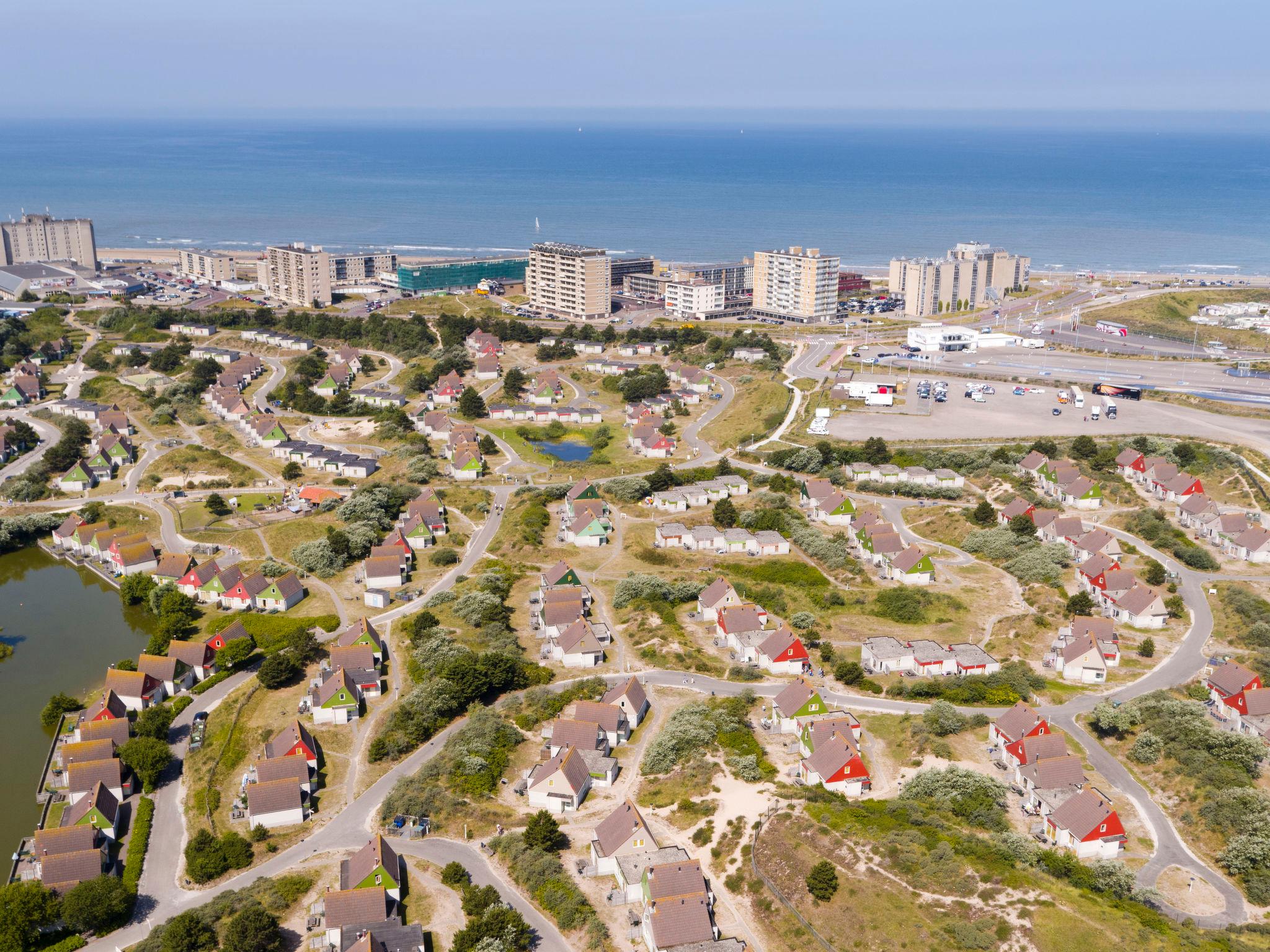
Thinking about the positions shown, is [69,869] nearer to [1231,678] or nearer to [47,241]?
[1231,678]

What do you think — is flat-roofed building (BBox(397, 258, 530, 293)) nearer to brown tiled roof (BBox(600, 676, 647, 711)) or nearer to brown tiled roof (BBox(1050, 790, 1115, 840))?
brown tiled roof (BBox(600, 676, 647, 711))

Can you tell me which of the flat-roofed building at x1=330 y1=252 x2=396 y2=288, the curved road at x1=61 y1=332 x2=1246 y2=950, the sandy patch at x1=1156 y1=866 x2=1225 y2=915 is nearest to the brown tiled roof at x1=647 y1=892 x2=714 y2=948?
the curved road at x1=61 y1=332 x2=1246 y2=950

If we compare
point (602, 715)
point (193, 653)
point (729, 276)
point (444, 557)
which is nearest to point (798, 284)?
point (729, 276)

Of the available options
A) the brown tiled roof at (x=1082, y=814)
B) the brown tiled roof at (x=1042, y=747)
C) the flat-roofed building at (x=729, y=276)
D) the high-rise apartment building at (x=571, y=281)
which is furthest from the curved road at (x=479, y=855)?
the flat-roofed building at (x=729, y=276)

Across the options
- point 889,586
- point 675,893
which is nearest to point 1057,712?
point 889,586

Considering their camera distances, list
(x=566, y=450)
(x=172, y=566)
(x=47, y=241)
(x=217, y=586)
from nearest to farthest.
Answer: (x=217, y=586), (x=172, y=566), (x=566, y=450), (x=47, y=241)

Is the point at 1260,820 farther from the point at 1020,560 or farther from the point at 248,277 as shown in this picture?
the point at 248,277

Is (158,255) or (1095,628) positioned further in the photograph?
(158,255)
